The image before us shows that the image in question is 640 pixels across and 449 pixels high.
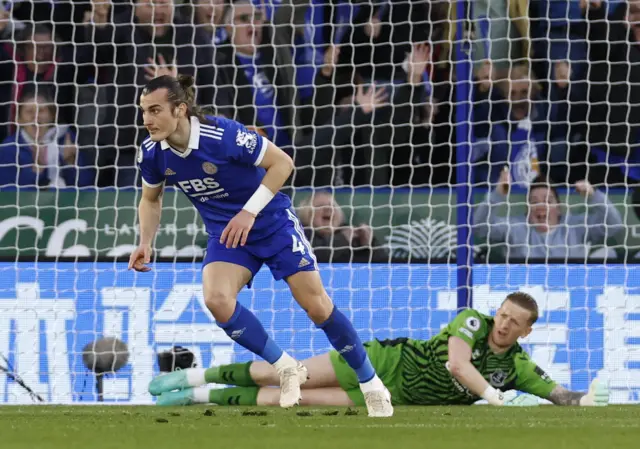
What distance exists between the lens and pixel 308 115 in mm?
8719

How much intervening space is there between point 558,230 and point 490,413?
2.66 metres

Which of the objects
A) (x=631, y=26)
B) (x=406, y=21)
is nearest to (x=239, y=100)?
(x=406, y=21)

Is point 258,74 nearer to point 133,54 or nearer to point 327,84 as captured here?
point 327,84

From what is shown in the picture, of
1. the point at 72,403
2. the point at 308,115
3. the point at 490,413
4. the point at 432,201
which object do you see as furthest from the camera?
the point at 308,115

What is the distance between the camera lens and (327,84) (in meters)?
8.62

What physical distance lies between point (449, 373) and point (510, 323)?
44 centimetres

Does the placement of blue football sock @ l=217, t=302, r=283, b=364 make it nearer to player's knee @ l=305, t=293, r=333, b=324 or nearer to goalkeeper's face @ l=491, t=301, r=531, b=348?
player's knee @ l=305, t=293, r=333, b=324

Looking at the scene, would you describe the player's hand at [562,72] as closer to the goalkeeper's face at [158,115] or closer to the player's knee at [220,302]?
the player's knee at [220,302]

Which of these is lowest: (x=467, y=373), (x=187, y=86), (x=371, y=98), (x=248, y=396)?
(x=248, y=396)

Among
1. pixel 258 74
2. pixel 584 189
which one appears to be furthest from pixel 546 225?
pixel 258 74

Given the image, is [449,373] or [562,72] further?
[562,72]

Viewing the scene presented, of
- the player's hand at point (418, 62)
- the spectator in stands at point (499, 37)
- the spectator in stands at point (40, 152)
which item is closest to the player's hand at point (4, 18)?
the spectator in stands at point (40, 152)

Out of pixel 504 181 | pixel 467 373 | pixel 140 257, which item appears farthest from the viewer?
pixel 504 181

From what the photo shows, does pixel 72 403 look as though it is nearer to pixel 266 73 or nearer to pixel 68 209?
pixel 68 209
